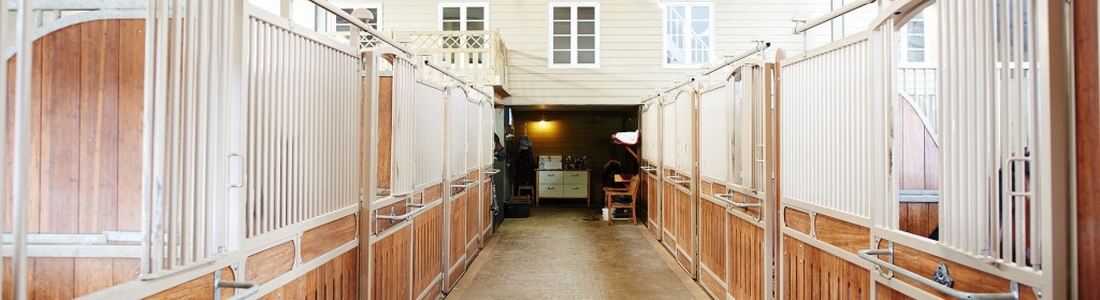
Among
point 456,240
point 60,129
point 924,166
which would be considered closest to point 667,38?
point 456,240

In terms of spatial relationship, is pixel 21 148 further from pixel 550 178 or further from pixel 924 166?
pixel 550 178

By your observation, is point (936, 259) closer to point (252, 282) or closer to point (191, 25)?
point (252, 282)

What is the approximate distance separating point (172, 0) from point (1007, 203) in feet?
8.25

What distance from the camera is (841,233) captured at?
2666mm

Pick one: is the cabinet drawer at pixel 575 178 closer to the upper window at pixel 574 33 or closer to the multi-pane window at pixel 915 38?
the upper window at pixel 574 33

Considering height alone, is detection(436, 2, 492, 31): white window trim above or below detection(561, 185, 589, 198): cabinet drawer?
above

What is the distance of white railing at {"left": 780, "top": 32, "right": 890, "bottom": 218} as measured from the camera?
2.39 meters

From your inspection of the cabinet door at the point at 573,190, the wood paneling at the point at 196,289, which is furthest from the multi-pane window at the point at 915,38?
the wood paneling at the point at 196,289

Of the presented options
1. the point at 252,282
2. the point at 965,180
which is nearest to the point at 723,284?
the point at 965,180

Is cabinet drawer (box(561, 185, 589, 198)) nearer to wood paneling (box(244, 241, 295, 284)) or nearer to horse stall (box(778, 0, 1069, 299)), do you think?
horse stall (box(778, 0, 1069, 299))

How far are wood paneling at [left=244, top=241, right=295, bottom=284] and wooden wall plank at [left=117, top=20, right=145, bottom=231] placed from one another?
372mm

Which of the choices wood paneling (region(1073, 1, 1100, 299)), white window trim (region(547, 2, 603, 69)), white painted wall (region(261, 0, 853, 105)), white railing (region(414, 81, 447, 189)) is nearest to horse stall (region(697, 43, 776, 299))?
wood paneling (region(1073, 1, 1100, 299))

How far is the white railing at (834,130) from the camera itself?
239 centimetres

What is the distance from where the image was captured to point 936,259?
1.98 meters
